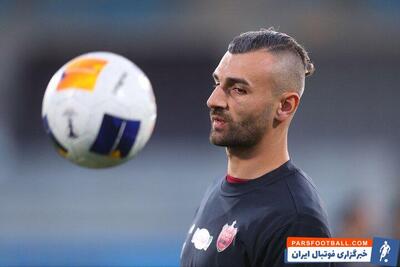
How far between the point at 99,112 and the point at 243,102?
0.61 m

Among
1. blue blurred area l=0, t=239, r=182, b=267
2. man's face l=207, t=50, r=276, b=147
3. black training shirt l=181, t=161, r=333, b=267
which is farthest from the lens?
blue blurred area l=0, t=239, r=182, b=267

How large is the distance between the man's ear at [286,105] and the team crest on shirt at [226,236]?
50 centimetres

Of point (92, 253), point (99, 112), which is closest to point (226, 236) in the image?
point (99, 112)

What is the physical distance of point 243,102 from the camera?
3.63 meters

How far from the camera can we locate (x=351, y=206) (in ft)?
29.5

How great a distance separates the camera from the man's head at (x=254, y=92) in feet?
11.9

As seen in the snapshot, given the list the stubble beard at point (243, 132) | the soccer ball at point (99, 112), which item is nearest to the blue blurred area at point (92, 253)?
the soccer ball at point (99, 112)

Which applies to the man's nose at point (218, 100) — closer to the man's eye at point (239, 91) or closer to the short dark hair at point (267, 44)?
the man's eye at point (239, 91)

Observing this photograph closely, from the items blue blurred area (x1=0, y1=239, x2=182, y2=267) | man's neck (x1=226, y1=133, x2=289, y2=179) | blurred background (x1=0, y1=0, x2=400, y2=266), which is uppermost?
blurred background (x1=0, y1=0, x2=400, y2=266)

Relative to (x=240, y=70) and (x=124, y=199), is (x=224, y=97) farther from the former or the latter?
(x=124, y=199)

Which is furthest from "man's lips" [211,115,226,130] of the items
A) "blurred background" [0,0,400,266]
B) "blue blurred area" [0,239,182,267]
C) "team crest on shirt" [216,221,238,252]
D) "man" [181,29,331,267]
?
"blurred background" [0,0,400,266]

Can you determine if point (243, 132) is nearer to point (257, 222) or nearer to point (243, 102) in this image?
point (243, 102)

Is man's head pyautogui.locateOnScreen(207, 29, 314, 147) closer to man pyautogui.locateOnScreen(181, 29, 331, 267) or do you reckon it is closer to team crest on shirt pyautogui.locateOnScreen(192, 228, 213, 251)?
man pyautogui.locateOnScreen(181, 29, 331, 267)

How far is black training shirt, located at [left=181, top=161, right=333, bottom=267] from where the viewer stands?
11.0 ft
